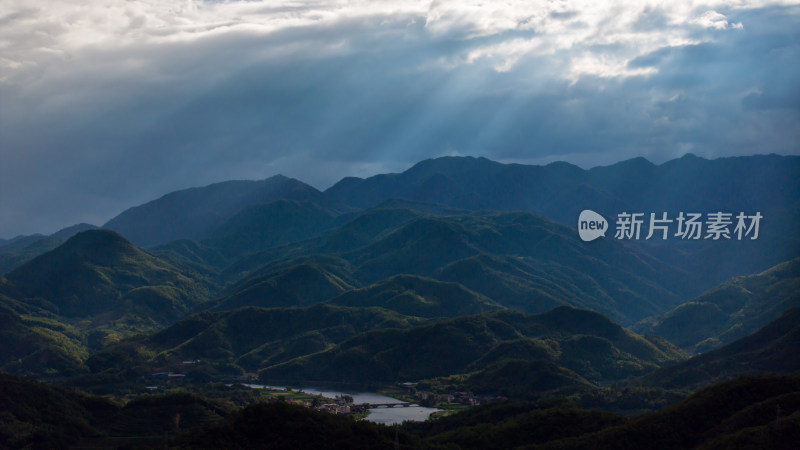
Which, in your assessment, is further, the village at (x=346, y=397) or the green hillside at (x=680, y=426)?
the village at (x=346, y=397)

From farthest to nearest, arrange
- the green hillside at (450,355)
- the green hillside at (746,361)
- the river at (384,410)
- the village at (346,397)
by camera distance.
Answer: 1. the green hillside at (450,355)
2. the village at (346,397)
3. the green hillside at (746,361)
4. the river at (384,410)

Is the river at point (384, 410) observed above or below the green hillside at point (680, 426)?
below

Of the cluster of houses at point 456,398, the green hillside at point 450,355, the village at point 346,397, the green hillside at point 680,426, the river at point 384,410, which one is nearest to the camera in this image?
the green hillside at point 680,426

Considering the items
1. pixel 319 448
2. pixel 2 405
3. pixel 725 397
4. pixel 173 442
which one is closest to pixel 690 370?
pixel 725 397

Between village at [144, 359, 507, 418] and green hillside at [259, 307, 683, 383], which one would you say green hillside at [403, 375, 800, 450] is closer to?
village at [144, 359, 507, 418]

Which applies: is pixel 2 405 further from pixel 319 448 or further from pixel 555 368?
pixel 555 368

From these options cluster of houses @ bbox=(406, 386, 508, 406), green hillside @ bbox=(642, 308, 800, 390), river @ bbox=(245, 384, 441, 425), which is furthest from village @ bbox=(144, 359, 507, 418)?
green hillside @ bbox=(642, 308, 800, 390)

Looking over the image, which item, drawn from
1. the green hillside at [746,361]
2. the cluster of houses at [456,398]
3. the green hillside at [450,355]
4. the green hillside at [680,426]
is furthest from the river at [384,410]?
the green hillside at [746,361]

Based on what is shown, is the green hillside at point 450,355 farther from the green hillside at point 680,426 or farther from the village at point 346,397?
the green hillside at point 680,426

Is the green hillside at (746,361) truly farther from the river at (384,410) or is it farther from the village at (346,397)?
the river at (384,410)
